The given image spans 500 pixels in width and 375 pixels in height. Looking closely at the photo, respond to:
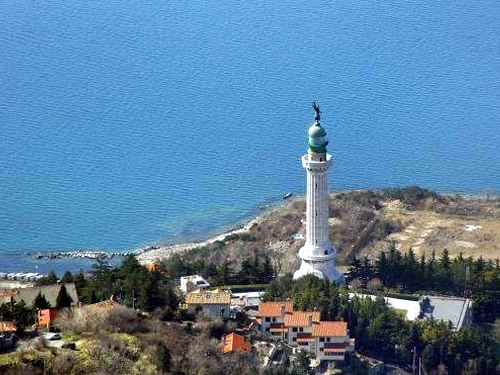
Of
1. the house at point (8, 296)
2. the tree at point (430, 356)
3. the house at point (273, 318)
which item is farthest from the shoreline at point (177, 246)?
the tree at point (430, 356)

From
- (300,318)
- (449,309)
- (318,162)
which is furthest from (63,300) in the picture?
(449,309)

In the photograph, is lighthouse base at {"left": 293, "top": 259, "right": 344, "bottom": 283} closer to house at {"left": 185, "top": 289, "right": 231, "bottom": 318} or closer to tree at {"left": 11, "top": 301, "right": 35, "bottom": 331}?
house at {"left": 185, "top": 289, "right": 231, "bottom": 318}

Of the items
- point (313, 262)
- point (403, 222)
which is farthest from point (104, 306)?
point (403, 222)

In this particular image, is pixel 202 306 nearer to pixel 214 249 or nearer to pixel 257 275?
pixel 257 275

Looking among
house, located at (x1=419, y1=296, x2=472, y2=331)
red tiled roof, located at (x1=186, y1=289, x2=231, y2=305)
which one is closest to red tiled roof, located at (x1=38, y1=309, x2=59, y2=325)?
red tiled roof, located at (x1=186, y1=289, x2=231, y2=305)

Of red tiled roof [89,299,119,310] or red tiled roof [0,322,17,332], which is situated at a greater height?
red tiled roof [89,299,119,310]

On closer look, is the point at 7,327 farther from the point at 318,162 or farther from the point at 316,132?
the point at 316,132
